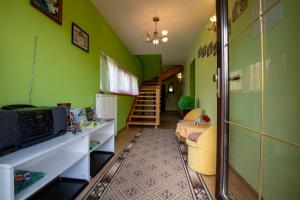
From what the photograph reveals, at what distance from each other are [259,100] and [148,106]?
495 centimetres

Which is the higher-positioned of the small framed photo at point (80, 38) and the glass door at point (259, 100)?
the small framed photo at point (80, 38)

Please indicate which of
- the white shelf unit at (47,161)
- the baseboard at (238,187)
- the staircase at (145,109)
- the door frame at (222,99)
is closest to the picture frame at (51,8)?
the white shelf unit at (47,161)

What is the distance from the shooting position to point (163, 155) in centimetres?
283

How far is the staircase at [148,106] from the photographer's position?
18.1 feet

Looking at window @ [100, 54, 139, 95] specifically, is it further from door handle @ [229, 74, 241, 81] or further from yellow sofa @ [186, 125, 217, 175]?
door handle @ [229, 74, 241, 81]

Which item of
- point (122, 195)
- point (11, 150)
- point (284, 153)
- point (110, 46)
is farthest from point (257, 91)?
point (110, 46)

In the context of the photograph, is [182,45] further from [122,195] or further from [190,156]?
[122,195]

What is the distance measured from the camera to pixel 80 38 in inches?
97.3

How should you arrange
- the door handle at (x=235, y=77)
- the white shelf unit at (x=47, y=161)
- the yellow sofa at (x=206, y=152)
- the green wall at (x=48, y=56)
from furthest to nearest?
the yellow sofa at (x=206, y=152)
the door handle at (x=235, y=77)
the green wall at (x=48, y=56)
the white shelf unit at (x=47, y=161)

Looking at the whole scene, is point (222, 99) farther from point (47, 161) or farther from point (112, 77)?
point (112, 77)

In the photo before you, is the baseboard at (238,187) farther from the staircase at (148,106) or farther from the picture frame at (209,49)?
the staircase at (148,106)

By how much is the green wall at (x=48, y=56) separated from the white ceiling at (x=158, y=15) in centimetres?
39

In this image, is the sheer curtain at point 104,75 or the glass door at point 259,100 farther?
the sheer curtain at point 104,75

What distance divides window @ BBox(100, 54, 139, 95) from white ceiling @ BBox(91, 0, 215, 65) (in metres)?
0.80
